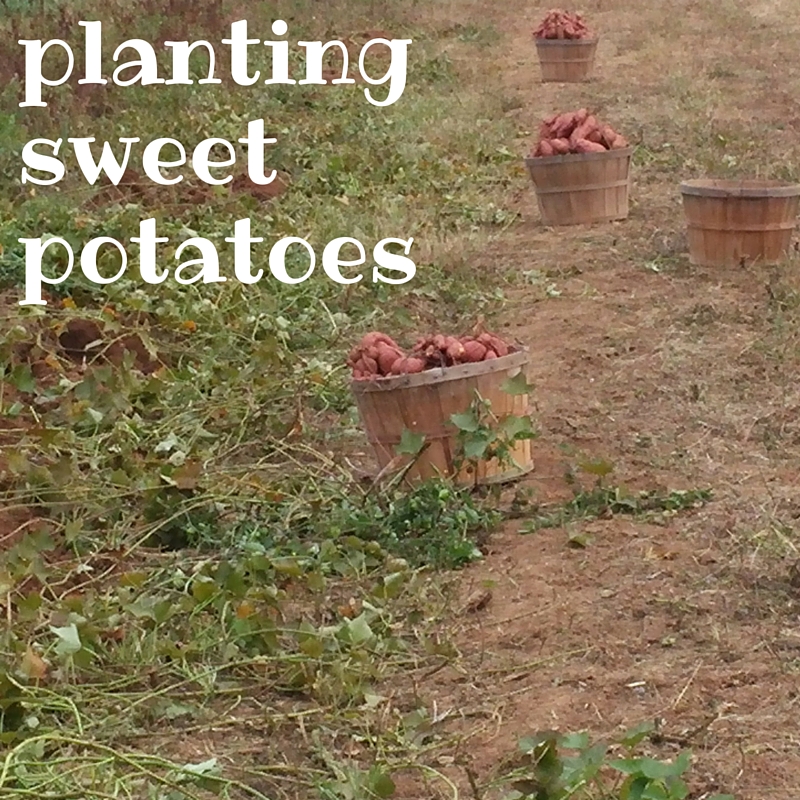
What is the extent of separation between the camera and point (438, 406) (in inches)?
179

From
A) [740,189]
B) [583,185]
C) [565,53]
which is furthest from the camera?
[565,53]

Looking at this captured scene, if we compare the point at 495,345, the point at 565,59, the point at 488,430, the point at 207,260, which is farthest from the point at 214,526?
the point at 565,59

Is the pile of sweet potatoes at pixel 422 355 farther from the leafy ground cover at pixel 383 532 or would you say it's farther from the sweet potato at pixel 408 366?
the leafy ground cover at pixel 383 532

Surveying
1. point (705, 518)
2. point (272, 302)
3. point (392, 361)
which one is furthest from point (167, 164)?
point (705, 518)

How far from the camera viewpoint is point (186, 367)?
19.6 ft

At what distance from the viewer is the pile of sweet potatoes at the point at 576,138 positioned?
777cm

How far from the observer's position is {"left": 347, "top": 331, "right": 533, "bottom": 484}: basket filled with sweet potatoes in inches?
178

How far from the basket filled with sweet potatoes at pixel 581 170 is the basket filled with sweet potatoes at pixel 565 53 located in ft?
15.8

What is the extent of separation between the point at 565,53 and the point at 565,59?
0.06m

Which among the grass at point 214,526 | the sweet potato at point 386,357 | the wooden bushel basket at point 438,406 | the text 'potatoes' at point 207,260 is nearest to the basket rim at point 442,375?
the wooden bushel basket at point 438,406

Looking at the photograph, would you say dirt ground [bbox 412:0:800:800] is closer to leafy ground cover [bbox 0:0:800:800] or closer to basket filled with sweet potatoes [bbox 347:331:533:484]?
leafy ground cover [bbox 0:0:800:800]

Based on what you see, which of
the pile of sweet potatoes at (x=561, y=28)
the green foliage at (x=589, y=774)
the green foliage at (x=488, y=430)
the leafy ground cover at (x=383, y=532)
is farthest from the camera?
the pile of sweet potatoes at (x=561, y=28)

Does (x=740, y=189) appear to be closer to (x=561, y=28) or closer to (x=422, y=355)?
(x=422, y=355)

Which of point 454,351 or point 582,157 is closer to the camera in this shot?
point 454,351
